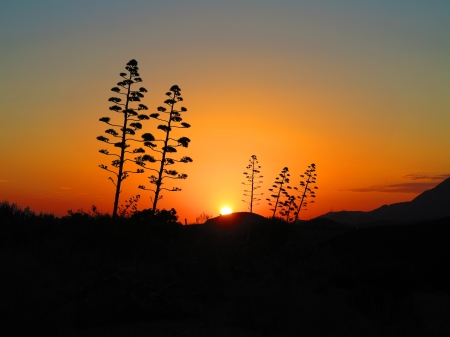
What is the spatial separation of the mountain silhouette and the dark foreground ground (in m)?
92.0

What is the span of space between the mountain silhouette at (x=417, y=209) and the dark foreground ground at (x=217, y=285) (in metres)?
92.0

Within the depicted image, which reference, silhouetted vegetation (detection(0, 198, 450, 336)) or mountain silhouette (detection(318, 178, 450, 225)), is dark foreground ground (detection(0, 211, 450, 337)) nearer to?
silhouetted vegetation (detection(0, 198, 450, 336))

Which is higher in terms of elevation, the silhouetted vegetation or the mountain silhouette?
the mountain silhouette

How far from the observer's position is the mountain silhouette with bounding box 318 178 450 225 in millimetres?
109688

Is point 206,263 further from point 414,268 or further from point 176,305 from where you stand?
point 414,268

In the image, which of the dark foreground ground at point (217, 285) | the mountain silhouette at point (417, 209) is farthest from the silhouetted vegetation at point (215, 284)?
the mountain silhouette at point (417, 209)

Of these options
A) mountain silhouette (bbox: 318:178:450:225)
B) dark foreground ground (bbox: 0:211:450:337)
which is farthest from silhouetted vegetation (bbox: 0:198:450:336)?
mountain silhouette (bbox: 318:178:450:225)

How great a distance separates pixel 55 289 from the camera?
1087 cm

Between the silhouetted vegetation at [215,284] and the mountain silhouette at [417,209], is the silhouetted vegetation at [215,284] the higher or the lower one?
the lower one

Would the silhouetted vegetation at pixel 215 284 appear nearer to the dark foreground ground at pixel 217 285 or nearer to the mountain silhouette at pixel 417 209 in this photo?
the dark foreground ground at pixel 217 285

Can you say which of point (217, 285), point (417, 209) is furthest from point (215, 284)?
point (417, 209)

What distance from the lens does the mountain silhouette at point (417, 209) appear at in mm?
109688


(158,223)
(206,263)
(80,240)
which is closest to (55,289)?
(206,263)

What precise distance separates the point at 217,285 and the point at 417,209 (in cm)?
11437
